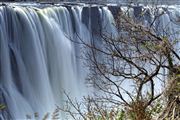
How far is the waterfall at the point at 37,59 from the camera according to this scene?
35.7 feet

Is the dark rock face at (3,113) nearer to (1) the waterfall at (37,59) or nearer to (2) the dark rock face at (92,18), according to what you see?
(1) the waterfall at (37,59)

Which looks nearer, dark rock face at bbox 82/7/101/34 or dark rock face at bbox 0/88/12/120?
dark rock face at bbox 0/88/12/120

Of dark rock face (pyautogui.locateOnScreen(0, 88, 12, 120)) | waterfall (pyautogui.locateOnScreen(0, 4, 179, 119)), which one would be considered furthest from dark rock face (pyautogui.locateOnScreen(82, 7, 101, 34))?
dark rock face (pyautogui.locateOnScreen(0, 88, 12, 120))

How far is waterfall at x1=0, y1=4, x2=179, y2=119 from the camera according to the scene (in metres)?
10.9

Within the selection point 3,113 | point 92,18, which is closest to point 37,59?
point 3,113

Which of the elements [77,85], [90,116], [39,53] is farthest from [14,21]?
[90,116]

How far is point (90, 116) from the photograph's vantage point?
3.29 meters

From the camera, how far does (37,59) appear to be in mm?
12141

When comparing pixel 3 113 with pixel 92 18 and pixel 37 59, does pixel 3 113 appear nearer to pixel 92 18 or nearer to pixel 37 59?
pixel 37 59

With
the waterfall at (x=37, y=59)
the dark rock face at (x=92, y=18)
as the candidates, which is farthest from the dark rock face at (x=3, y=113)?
the dark rock face at (x=92, y=18)

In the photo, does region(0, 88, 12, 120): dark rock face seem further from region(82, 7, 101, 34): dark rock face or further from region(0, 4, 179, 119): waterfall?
region(82, 7, 101, 34): dark rock face

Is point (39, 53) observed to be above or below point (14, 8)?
below

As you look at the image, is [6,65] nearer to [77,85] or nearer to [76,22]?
[77,85]

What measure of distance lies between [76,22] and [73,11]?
415 mm
